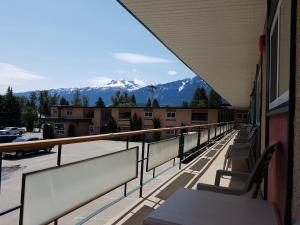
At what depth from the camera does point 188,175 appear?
545 cm

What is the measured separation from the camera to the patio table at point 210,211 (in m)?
1.52

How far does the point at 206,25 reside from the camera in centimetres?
523

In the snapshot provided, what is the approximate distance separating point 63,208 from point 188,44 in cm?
496

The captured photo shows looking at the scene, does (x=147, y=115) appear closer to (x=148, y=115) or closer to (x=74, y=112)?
A: (x=148, y=115)

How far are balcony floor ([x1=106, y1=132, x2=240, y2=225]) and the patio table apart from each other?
52.5 inches

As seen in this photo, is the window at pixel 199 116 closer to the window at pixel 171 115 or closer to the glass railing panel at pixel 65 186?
the window at pixel 171 115

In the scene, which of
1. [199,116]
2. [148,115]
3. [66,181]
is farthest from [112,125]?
[66,181]

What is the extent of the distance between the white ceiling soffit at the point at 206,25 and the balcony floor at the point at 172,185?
8.11 feet

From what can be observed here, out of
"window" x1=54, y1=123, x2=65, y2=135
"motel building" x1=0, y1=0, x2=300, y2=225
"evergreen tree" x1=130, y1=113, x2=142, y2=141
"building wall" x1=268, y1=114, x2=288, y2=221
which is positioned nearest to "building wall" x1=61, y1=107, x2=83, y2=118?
"window" x1=54, y1=123, x2=65, y2=135

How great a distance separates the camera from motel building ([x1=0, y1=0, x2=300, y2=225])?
1646mm

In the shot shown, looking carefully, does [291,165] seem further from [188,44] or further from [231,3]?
[188,44]

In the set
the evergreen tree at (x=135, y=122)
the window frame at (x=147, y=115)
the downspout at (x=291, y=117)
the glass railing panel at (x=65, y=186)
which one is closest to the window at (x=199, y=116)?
the window frame at (x=147, y=115)

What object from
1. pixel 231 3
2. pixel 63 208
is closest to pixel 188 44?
pixel 231 3

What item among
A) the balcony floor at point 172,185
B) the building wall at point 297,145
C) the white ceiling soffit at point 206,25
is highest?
the white ceiling soffit at point 206,25
